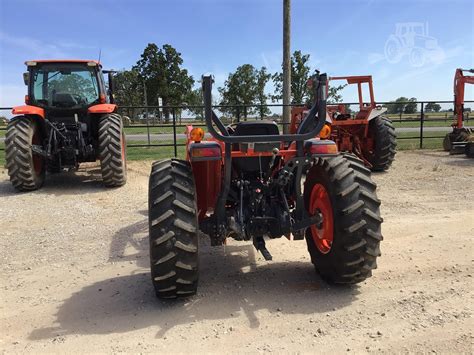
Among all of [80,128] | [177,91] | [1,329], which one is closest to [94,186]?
[80,128]

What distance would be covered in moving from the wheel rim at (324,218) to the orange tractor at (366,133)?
6021 millimetres

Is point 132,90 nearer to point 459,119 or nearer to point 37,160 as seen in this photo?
point 459,119

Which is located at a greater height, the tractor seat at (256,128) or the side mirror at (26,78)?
the side mirror at (26,78)

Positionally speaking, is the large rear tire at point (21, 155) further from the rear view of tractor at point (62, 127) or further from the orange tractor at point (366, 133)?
the orange tractor at point (366, 133)

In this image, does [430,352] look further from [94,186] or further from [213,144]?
[94,186]

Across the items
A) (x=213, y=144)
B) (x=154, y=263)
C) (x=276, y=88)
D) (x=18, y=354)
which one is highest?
(x=276, y=88)

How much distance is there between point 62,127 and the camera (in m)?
8.96

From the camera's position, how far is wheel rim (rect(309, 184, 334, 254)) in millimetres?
3971

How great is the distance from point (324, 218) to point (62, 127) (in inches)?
266

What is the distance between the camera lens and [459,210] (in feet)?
21.6

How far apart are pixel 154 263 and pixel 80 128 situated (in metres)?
6.24

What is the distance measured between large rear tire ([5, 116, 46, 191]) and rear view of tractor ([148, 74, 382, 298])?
526cm

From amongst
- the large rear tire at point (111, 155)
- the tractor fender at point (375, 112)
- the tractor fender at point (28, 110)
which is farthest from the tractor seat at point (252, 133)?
the tractor fender at point (375, 112)

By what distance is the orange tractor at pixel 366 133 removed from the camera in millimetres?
10414
